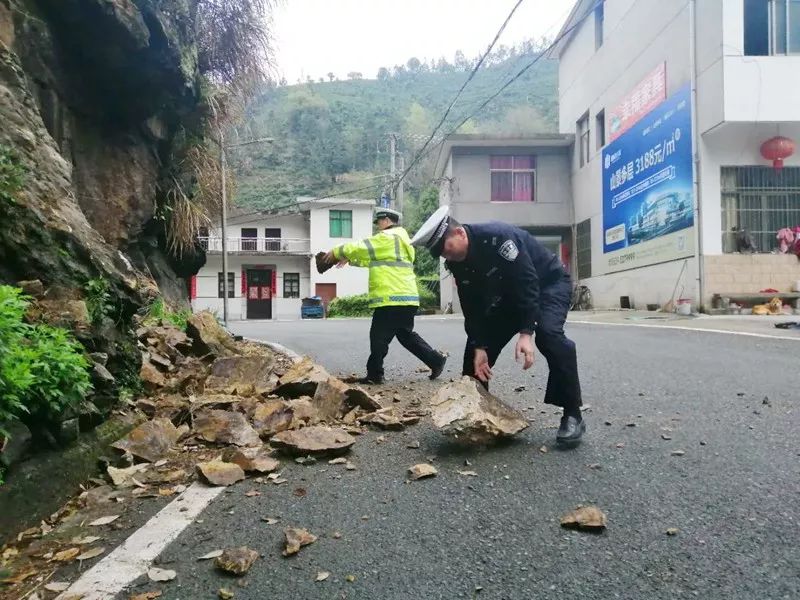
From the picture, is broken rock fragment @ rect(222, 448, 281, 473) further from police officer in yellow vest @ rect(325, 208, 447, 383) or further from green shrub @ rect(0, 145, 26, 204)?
police officer in yellow vest @ rect(325, 208, 447, 383)

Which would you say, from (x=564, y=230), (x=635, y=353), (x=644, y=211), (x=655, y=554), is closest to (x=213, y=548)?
(x=655, y=554)

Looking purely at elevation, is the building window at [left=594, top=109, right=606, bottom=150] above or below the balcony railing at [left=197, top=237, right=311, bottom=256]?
above

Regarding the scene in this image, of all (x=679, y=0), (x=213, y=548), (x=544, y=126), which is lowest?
(x=213, y=548)

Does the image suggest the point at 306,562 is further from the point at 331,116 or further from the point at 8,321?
the point at 331,116

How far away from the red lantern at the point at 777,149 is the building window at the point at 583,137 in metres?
7.65

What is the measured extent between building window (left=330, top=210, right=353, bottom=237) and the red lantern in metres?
27.1

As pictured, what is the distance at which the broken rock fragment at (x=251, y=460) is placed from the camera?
309cm

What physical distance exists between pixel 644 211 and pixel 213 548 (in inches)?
645

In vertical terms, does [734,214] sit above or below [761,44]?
below

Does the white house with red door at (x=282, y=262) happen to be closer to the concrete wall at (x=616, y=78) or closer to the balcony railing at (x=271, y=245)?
the balcony railing at (x=271, y=245)

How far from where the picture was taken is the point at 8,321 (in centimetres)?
240

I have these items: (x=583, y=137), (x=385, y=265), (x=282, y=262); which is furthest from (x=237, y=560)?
(x=282, y=262)

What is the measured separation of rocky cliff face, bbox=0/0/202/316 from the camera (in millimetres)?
Answer: 3551

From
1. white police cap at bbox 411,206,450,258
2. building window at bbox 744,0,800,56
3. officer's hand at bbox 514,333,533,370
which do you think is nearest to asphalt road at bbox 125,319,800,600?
officer's hand at bbox 514,333,533,370
